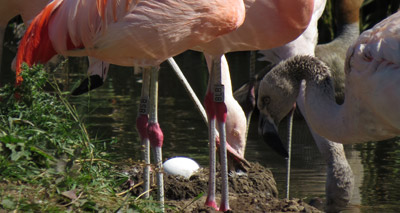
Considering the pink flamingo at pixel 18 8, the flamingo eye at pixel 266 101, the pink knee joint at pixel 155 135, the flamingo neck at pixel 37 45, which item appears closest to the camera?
the flamingo neck at pixel 37 45

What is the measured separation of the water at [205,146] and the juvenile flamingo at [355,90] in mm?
525

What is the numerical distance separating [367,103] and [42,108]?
6.41ft

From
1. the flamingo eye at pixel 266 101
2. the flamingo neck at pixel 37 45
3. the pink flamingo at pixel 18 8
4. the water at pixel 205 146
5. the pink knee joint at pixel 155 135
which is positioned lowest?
the water at pixel 205 146

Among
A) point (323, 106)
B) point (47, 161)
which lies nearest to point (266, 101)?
point (323, 106)

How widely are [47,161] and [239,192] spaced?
5.81 feet

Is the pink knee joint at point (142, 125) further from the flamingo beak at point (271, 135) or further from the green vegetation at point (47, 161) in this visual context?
the flamingo beak at point (271, 135)

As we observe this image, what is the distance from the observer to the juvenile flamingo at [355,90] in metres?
4.51

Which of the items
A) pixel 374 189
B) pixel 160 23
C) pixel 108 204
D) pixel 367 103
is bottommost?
pixel 374 189

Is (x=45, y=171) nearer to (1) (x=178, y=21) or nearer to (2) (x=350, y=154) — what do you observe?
(1) (x=178, y=21)

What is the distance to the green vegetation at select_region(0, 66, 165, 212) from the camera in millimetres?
3309

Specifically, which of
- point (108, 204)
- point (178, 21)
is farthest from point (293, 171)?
point (108, 204)

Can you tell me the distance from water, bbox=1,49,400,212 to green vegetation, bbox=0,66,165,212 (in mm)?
231

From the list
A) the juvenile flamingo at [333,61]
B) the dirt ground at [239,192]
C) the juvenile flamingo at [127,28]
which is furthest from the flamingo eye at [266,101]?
the juvenile flamingo at [127,28]

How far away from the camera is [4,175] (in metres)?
3.36
